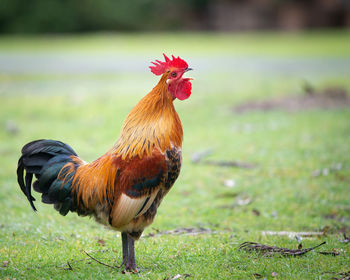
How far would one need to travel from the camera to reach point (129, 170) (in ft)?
15.0

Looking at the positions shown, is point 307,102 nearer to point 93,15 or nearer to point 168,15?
point 168,15

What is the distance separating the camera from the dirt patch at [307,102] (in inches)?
495

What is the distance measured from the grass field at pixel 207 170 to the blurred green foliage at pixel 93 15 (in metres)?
16.2

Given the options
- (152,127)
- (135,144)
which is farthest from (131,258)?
(152,127)

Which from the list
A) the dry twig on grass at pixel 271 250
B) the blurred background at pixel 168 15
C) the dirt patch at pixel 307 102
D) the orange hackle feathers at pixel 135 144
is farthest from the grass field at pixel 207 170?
the blurred background at pixel 168 15

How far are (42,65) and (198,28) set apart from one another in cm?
1930

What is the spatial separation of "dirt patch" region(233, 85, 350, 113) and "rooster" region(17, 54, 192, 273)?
26.2 feet

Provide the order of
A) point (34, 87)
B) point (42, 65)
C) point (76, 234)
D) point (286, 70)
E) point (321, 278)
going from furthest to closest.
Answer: point (42, 65)
point (286, 70)
point (34, 87)
point (76, 234)
point (321, 278)

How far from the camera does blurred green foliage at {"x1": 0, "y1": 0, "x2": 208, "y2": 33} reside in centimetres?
3600

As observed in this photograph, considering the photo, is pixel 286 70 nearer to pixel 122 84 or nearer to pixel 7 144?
pixel 122 84

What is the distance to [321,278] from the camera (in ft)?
15.0

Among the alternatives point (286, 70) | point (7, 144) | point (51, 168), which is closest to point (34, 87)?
point (7, 144)

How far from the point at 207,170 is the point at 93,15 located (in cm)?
3103

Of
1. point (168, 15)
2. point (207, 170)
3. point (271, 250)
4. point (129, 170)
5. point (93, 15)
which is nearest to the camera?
point (129, 170)
